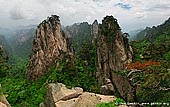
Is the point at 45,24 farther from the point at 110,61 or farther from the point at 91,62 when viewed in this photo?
the point at 110,61

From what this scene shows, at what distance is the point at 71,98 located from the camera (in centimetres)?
1986

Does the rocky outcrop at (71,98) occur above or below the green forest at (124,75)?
above

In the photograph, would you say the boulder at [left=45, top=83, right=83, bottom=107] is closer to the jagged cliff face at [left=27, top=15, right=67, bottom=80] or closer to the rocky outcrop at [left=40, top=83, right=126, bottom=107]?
the rocky outcrop at [left=40, top=83, right=126, bottom=107]

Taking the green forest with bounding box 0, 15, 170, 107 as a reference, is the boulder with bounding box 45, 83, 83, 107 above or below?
above

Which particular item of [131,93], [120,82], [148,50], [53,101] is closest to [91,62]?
[148,50]

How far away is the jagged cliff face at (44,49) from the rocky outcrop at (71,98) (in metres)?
41.9

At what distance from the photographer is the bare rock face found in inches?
1674

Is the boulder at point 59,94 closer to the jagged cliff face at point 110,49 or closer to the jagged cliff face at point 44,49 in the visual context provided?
the jagged cliff face at point 110,49

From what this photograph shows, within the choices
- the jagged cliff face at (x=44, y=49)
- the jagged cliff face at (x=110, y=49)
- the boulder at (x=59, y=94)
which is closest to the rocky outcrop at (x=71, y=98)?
the boulder at (x=59, y=94)

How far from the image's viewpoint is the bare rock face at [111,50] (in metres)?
42.5

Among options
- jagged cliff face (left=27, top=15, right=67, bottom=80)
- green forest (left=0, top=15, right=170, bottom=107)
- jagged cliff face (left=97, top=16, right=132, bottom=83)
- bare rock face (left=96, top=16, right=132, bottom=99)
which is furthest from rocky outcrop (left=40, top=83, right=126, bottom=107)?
jagged cliff face (left=27, top=15, right=67, bottom=80)

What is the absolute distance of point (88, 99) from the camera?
59.4ft

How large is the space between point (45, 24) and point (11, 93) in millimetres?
18742

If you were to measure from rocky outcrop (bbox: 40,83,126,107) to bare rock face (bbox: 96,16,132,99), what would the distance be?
20.3 m
